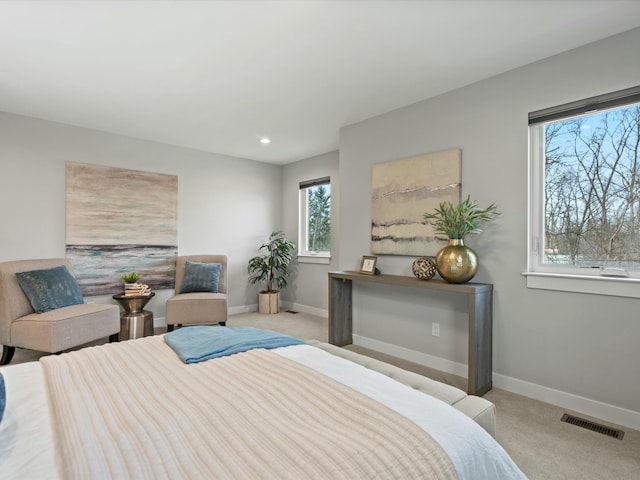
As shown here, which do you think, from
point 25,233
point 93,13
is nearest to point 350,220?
point 93,13

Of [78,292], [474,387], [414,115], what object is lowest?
[474,387]

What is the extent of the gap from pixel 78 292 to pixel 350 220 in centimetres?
295

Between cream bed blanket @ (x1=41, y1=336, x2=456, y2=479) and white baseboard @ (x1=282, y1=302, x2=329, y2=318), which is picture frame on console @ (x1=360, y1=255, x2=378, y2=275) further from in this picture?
cream bed blanket @ (x1=41, y1=336, x2=456, y2=479)

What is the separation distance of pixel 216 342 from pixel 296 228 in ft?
12.8

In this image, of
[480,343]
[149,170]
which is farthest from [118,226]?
[480,343]

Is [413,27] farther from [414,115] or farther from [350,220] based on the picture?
[350,220]

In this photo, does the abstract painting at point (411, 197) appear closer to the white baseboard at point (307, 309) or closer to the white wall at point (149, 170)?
the white baseboard at point (307, 309)

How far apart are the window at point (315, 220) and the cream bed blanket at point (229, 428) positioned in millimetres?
3827

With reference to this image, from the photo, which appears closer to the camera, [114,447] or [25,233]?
[114,447]

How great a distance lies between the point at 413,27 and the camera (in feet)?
6.82

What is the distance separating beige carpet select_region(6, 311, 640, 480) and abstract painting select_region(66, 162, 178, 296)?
150 inches

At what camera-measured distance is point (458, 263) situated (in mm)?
2582

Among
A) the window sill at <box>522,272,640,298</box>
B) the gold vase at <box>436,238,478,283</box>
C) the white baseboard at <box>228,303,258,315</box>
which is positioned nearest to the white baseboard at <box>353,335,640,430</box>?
the window sill at <box>522,272,640,298</box>

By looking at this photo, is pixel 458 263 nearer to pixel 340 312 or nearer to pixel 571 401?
pixel 571 401
